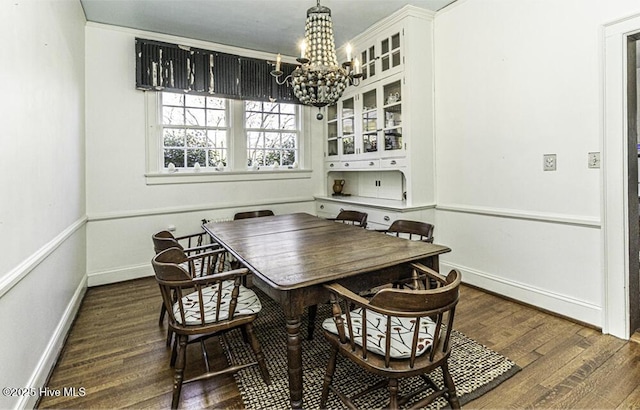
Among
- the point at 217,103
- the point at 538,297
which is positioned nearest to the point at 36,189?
the point at 217,103

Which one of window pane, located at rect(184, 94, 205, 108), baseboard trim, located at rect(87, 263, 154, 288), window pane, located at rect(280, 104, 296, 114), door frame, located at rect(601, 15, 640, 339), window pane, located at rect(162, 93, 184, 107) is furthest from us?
window pane, located at rect(280, 104, 296, 114)

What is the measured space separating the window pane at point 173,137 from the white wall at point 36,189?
45.1 inches

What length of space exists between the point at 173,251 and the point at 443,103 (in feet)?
10.1

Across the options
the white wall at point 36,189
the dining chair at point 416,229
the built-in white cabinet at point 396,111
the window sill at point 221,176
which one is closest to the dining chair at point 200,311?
the white wall at point 36,189

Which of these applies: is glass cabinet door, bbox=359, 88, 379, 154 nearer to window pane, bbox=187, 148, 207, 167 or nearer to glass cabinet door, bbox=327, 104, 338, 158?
glass cabinet door, bbox=327, 104, 338, 158

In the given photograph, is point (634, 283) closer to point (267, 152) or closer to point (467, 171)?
point (467, 171)

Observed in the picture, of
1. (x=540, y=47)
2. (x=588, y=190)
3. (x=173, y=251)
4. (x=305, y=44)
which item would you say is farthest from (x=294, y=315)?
(x=540, y=47)

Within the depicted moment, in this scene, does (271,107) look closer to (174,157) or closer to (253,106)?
(253,106)

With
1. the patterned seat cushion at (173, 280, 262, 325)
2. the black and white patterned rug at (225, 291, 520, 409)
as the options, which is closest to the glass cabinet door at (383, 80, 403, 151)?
the black and white patterned rug at (225, 291, 520, 409)

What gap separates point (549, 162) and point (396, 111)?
1585 mm

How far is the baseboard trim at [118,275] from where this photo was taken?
11.9 feet

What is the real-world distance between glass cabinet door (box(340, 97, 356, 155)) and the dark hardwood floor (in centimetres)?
241

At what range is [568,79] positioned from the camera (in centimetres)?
257

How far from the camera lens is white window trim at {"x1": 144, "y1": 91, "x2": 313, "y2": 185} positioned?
392cm
